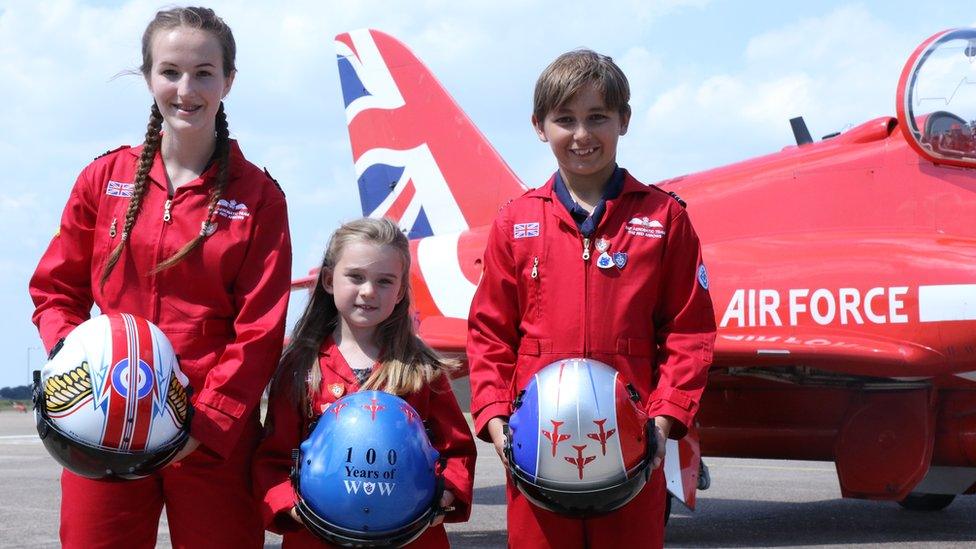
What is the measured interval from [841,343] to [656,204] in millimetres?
4155

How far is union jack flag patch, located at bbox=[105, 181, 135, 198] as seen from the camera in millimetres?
3330

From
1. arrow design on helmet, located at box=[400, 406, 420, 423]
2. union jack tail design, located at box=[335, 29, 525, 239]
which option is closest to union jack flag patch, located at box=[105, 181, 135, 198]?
arrow design on helmet, located at box=[400, 406, 420, 423]

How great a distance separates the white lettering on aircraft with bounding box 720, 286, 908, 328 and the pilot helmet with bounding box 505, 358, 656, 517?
181 inches

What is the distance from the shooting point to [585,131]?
3367 mm

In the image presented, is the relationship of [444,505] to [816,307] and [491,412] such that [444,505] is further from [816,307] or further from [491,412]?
[816,307]

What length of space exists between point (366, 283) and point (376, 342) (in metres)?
0.19

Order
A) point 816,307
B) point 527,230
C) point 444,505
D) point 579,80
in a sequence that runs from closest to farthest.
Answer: point 444,505
point 579,80
point 527,230
point 816,307

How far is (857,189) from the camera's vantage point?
7922 mm

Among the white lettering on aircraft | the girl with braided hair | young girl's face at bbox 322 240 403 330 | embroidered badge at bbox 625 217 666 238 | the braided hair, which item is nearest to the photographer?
the girl with braided hair

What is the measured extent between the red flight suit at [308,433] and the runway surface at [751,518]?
3819mm

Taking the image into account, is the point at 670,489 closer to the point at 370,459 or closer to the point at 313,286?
the point at 313,286

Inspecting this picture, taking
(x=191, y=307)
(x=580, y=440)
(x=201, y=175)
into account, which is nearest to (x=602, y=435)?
(x=580, y=440)

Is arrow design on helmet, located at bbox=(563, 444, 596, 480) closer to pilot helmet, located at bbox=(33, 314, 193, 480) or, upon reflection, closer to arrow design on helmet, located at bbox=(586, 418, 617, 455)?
arrow design on helmet, located at bbox=(586, 418, 617, 455)

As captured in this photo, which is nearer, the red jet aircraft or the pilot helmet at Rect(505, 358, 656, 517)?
the pilot helmet at Rect(505, 358, 656, 517)
